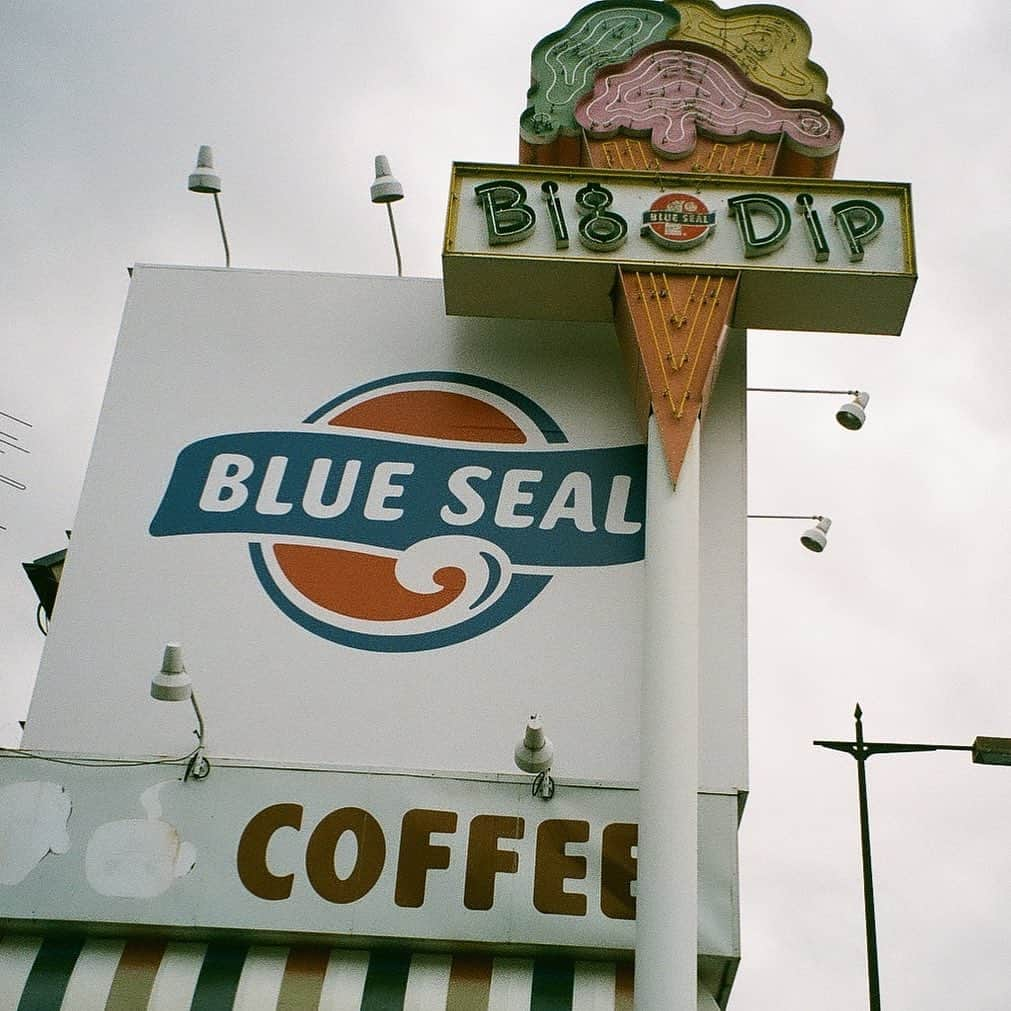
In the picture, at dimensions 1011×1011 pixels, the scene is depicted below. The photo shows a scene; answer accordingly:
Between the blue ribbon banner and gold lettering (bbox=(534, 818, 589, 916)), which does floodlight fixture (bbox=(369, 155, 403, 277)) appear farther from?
gold lettering (bbox=(534, 818, 589, 916))

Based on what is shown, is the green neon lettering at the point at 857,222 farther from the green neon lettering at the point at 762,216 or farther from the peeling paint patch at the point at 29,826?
the peeling paint patch at the point at 29,826

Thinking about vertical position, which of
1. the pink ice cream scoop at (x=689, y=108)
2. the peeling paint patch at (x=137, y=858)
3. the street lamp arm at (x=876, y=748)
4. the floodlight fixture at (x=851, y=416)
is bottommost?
the peeling paint patch at (x=137, y=858)

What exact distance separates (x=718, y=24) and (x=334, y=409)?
253 inches

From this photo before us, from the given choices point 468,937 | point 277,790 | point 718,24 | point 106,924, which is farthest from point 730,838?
point 718,24

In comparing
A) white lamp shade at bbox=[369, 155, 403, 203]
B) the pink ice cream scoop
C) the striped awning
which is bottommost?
the striped awning

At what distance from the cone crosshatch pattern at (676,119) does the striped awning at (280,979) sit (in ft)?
15.9

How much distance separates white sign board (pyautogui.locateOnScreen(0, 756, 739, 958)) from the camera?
10406 millimetres

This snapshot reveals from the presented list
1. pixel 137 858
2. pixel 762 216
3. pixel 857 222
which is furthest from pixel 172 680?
pixel 857 222

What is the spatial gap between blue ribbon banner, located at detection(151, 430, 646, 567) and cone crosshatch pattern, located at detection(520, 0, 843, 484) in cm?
87

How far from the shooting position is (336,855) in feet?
35.0

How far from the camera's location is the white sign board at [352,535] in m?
11.8

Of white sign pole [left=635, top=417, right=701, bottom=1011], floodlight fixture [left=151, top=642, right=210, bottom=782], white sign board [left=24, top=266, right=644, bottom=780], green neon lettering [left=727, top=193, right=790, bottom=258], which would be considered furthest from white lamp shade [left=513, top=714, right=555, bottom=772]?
green neon lettering [left=727, top=193, right=790, bottom=258]

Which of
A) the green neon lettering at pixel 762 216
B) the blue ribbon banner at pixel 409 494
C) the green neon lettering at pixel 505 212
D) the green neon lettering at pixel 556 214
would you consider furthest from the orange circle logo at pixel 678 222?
the blue ribbon banner at pixel 409 494

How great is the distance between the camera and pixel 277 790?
1095 cm
